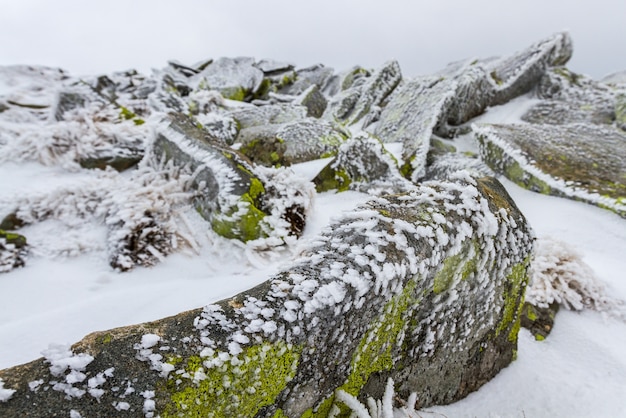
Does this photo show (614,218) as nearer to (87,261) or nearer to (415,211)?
(415,211)

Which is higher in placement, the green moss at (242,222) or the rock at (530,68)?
the rock at (530,68)

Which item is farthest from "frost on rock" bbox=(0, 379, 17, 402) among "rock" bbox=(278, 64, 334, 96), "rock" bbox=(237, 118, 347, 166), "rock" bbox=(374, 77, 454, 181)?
"rock" bbox=(278, 64, 334, 96)

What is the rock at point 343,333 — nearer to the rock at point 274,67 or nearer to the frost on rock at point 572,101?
the frost on rock at point 572,101

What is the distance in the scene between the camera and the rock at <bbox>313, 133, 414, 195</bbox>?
221 inches

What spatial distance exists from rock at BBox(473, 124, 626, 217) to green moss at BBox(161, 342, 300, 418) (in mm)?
5577

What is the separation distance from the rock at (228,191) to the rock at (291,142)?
2372 mm

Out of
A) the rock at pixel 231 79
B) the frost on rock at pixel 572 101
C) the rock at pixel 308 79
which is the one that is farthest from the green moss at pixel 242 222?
the rock at pixel 308 79

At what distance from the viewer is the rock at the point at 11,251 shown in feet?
10.3

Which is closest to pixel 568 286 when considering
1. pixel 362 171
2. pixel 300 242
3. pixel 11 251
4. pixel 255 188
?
pixel 300 242

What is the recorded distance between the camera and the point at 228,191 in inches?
148

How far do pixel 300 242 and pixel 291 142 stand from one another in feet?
13.6

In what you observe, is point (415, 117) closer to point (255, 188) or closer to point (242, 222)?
point (255, 188)

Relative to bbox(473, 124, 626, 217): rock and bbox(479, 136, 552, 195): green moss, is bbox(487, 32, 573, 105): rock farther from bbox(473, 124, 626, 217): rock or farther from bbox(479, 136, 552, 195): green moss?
bbox(479, 136, 552, 195): green moss

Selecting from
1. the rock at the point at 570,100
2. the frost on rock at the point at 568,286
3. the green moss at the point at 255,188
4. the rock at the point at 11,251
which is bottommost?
the rock at the point at 11,251
